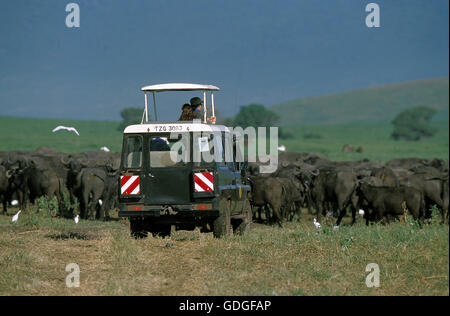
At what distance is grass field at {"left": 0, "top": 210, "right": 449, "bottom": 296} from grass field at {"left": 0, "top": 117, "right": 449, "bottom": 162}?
58.7 metres

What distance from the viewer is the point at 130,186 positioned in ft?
40.3

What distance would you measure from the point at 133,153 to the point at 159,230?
7.30 ft

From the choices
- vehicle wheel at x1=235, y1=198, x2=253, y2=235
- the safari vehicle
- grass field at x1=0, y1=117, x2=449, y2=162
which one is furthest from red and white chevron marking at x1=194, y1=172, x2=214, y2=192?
grass field at x1=0, y1=117, x2=449, y2=162

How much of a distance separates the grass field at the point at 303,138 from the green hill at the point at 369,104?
41.5 ft

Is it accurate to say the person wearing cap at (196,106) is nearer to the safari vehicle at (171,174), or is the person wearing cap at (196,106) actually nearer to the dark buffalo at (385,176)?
the safari vehicle at (171,174)

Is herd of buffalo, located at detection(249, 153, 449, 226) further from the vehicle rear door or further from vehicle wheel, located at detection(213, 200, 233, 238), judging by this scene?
the vehicle rear door

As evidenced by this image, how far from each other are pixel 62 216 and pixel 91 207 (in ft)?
3.23

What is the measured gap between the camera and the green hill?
15738cm

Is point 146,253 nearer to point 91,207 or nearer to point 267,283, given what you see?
point 267,283

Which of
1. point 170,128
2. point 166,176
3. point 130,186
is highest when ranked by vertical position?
point 170,128

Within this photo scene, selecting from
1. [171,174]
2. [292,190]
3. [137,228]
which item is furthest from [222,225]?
[292,190]

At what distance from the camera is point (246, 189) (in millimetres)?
14781

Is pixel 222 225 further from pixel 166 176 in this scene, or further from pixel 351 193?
pixel 351 193

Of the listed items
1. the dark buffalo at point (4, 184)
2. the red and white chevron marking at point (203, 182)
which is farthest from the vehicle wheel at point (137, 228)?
the dark buffalo at point (4, 184)
